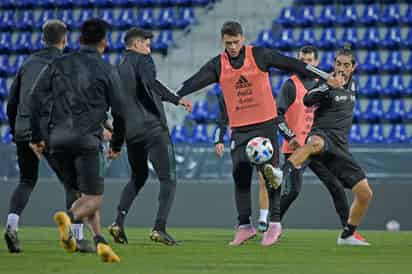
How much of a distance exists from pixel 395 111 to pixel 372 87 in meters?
0.82

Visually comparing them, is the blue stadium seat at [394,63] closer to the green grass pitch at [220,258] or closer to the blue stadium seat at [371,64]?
the blue stadium seat at [371,64]

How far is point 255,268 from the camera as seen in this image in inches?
305

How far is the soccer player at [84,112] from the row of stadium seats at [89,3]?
48.4 ft

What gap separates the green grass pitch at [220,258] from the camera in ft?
24.7

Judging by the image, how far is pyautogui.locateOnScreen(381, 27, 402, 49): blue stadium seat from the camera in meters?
20.9

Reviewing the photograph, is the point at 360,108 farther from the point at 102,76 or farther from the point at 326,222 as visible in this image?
the point at 102,76

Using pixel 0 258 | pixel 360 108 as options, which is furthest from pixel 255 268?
pixel 360 108

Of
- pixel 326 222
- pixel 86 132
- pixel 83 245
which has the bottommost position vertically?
pixel 326 222

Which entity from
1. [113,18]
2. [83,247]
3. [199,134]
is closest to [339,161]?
[83,247]

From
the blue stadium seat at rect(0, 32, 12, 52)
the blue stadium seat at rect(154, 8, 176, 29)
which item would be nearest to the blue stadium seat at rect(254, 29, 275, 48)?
the blue stadium seat at rect(154, 8, 176, 29)

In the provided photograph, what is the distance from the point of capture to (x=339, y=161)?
35.7 ft

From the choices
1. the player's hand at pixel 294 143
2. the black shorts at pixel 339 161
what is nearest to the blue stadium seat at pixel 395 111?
the player's hand at pixel 294 143

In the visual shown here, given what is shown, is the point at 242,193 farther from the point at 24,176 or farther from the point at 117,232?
the point at 24,176

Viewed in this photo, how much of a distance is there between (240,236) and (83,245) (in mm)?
2250
